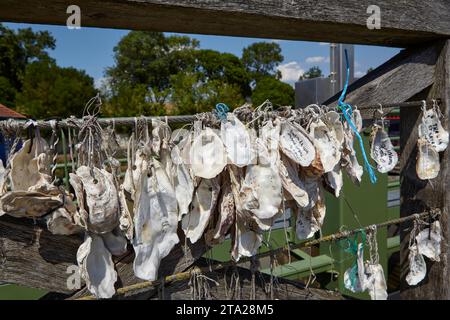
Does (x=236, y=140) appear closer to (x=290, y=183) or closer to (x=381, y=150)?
(x=290, y=183)

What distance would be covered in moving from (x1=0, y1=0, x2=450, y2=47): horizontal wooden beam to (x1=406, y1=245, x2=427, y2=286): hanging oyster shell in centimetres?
78

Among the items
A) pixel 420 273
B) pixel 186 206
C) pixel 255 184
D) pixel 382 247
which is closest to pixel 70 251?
pixel 186 206

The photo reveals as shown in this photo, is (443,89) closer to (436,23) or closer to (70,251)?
(436,23)

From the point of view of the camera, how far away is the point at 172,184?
802 mm

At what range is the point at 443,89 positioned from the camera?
123cm

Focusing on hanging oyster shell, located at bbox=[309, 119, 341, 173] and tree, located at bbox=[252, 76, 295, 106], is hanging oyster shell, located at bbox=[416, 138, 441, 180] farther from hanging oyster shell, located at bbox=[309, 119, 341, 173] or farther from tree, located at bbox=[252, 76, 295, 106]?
tree, located at bbox=[252, 76, 295, 106]

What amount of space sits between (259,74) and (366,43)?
77.3ft

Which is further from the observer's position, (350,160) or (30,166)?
(350,160)

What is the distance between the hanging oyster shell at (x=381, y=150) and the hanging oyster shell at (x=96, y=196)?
82 cm

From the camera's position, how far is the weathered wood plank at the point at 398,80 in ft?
3.87

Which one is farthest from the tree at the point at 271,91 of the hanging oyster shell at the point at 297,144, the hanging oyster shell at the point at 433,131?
the hanging oyster shell at the point at 297,144

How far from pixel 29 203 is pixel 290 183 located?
1.97 ft

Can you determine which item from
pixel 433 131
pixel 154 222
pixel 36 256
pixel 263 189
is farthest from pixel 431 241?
pixel 36 256

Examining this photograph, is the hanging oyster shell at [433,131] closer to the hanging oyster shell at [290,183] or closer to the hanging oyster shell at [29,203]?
the hanging oyster shell at [290,183]
